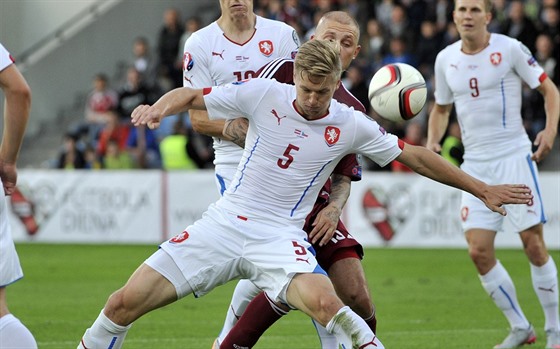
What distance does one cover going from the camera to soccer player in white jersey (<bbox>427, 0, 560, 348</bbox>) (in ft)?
30.3

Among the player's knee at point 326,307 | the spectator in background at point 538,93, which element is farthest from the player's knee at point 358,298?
the spectator in background at point 538,93

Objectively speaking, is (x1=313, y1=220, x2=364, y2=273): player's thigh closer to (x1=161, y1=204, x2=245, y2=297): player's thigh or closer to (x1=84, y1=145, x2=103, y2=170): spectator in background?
(x1=161, y1=204, x2=245, y2=297): player's thigh

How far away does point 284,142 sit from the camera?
6383mm

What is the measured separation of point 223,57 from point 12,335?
9.84 feet

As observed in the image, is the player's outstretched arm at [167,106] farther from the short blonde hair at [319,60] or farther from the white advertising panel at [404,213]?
the white advertising panel at [404,213]

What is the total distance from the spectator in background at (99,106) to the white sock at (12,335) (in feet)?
55.8

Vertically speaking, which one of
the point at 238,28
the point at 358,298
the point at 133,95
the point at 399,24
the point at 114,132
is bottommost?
the point at 114,132

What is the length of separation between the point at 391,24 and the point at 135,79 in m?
5.20

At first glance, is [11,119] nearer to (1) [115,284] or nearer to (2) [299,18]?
(1) [115,284]

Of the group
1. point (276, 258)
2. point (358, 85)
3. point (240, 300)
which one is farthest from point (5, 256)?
point (358, 85)

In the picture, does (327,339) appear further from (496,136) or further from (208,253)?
(496,136)

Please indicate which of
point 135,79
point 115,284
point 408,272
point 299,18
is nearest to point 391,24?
point 299,18

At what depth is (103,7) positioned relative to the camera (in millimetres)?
25859

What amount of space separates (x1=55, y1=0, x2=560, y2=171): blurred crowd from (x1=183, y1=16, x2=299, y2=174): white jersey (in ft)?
33.6
